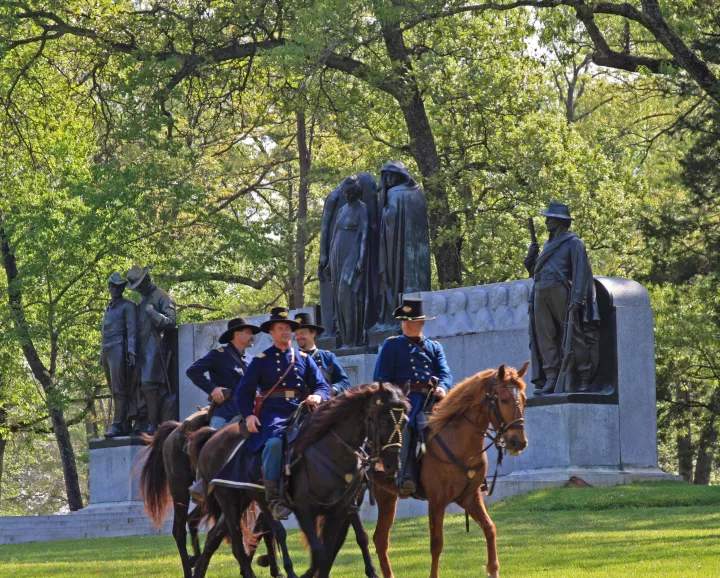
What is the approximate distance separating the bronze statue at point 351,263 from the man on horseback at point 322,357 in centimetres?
764

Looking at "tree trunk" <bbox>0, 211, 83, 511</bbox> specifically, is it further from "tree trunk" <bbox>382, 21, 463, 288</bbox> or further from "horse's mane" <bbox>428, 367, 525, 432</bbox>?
"horse's mane" <bbox>428, 367, 525, 432</bbox>

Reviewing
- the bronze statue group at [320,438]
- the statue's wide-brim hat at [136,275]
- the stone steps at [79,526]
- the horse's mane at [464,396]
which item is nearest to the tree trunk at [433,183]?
the statue's wide-brim hat at [136,275]

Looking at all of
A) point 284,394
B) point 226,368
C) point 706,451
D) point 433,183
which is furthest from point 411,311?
point 706,451

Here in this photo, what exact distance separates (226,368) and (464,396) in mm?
2874

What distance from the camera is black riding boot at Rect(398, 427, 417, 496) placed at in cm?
1145

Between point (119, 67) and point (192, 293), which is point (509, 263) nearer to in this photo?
point (192, 293)

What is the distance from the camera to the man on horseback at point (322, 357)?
13.0 meters

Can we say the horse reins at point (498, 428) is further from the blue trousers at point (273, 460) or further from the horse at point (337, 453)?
the blue trousers at point (273, 460)

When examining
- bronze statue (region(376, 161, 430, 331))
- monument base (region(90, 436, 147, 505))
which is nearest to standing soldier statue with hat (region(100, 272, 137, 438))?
monument base (region(90, 436, 147, 505))

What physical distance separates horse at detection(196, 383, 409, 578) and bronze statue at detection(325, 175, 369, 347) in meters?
10.8

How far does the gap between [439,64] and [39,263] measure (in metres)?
10.2

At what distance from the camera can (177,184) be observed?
33531 mm

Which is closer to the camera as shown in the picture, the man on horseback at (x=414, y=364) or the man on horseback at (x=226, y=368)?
the man on horseback at (x=414, y=364)

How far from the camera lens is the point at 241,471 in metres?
11.4
